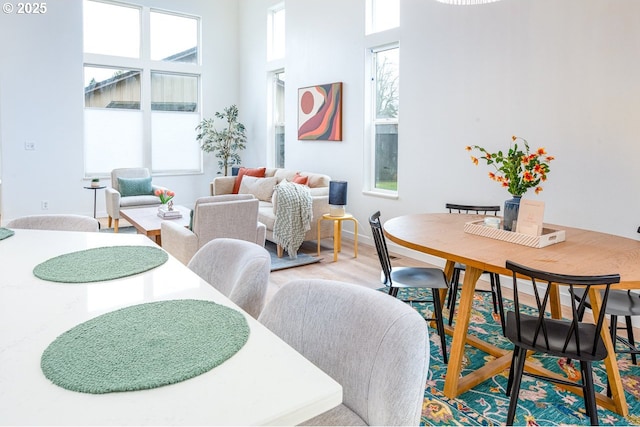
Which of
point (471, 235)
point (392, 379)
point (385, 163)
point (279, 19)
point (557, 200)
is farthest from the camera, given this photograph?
point (279, 19)

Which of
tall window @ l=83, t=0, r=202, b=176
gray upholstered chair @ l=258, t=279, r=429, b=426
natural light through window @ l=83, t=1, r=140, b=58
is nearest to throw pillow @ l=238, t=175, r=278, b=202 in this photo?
tall window @ l=83, t=0, r=202, b=176

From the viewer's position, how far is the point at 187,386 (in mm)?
812

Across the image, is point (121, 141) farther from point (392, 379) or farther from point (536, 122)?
point (392, 379)

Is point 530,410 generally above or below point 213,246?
below

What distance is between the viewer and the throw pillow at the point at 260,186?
21.0 ft

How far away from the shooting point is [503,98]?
405 centimetres

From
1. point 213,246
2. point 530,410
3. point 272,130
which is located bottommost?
point 530,410

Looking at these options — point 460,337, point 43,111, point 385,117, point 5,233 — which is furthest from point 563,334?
point 43,111

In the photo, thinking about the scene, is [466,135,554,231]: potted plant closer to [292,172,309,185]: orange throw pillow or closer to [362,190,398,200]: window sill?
[362,190,398,200]: window sill

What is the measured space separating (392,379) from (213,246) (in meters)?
1.01

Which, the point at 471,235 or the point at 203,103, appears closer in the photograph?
the point at 471,235

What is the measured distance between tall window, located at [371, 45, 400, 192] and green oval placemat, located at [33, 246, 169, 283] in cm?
405

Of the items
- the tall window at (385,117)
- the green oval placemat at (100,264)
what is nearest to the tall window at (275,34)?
the tall window at (385,117)

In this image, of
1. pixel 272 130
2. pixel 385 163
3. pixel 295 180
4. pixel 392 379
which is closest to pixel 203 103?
pixel 272 130
